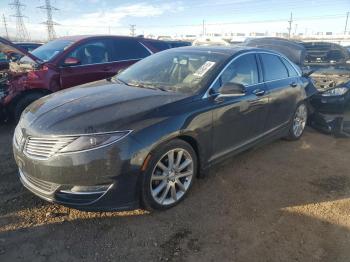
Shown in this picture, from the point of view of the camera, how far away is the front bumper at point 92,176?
2748 mm

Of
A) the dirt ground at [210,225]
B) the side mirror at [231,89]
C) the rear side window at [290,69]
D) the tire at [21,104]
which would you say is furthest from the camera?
the tire at [21,104]

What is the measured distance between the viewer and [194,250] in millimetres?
2752

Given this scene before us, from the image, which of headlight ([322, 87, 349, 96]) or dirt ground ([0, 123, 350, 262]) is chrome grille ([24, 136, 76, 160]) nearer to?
dirt ground ([0, 123, 350, 262])

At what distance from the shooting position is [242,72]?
414 centimetres

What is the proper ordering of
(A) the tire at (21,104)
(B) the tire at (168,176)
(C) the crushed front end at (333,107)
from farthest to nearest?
(C) the crushed front end at (333,107) < (A) the tire at (21,104) < (B) the tire at (168,176)

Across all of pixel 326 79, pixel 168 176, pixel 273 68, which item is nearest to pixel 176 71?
pixel 168 176

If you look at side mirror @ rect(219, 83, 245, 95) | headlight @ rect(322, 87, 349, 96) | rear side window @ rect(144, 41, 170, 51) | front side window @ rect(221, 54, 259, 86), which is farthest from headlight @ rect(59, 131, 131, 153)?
headlight @ rect(322, 87, 349, 96)

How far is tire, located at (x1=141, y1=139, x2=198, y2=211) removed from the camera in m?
3.06

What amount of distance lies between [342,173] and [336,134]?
6.15 ft

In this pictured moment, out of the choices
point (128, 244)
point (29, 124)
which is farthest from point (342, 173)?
point (29, 124)

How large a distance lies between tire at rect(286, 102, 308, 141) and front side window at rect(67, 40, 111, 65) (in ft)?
12.3

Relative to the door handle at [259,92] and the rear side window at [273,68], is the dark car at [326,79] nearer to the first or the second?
the rear side window at [273,68]

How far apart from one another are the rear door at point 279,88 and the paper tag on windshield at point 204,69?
40.7 inches

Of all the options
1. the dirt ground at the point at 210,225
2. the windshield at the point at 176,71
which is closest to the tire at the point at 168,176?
the dirt ground at the point at 210,225
